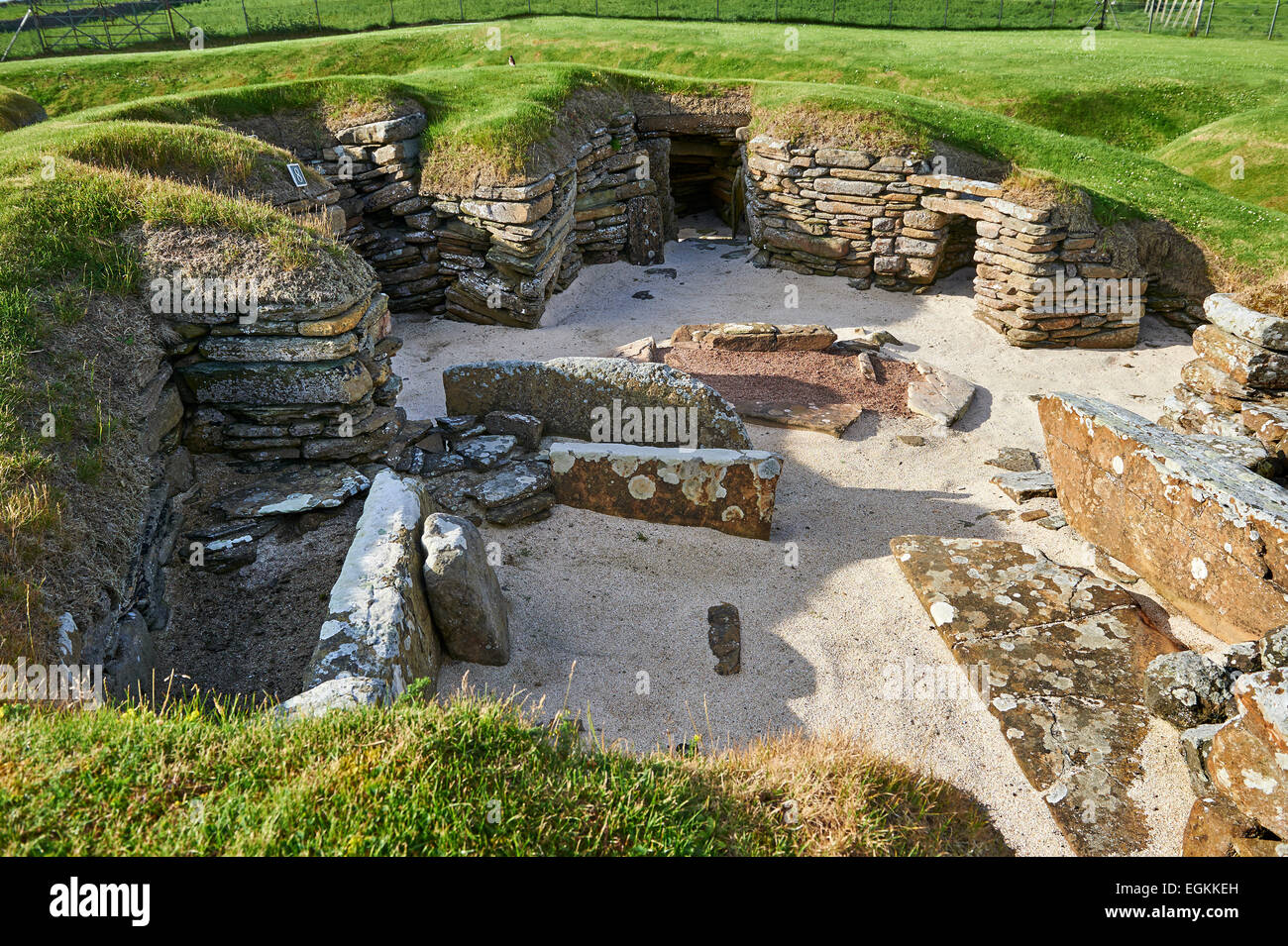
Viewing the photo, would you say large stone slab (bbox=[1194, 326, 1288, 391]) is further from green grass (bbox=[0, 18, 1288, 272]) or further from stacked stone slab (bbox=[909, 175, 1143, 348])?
green grass (bbox=[0, 18, 1288, 272])

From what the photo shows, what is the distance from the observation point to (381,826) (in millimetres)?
3418

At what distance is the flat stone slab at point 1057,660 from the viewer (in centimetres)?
510

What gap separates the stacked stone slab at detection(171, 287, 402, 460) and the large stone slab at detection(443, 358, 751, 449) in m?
1.62

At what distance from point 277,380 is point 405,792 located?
532cm

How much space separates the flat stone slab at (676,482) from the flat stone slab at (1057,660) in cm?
146

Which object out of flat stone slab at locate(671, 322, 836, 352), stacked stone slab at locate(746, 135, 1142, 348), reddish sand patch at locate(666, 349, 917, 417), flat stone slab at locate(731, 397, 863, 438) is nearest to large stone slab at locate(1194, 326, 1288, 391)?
stacked stone slab at locate(746, 135, 1142, 348)

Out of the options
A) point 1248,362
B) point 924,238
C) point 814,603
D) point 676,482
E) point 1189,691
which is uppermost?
point 924,238

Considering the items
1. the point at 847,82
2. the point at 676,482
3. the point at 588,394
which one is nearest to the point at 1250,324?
the point at 676,482

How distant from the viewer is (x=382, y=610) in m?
5.23

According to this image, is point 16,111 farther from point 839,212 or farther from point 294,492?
point 839,212

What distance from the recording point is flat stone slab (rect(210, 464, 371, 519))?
23.3 feet
